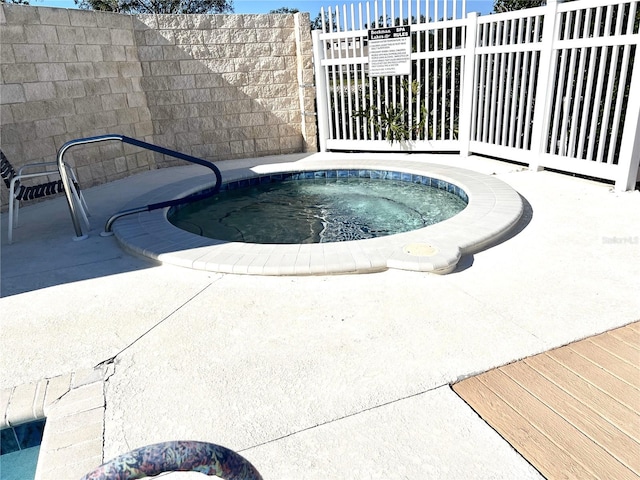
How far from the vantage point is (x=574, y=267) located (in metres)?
3.05

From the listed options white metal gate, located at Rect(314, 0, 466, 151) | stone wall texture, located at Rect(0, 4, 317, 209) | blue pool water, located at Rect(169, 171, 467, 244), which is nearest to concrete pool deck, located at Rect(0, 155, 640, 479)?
blue pool water, located at Rect(169, 171, 467, 244)

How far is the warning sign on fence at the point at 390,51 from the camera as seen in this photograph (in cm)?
673

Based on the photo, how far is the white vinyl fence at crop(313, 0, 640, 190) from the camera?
4.70 metres

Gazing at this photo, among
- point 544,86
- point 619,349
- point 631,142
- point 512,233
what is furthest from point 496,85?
point 619,349

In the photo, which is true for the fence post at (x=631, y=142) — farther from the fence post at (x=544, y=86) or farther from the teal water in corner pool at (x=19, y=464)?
the teal water in corner pool at (x=19, y=464)

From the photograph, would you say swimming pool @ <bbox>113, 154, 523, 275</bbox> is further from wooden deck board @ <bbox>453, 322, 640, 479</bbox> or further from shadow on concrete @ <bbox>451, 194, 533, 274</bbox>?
wooden deck board @ <bbox>453, 322, 640, 479</bbox>

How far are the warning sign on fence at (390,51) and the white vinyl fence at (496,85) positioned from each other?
0.34ft

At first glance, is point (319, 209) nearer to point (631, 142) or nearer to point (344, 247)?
point (344, 247)

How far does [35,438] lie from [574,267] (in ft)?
10.8

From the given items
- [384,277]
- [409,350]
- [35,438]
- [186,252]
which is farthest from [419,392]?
[186,252]

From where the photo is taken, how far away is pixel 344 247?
3.42 meters

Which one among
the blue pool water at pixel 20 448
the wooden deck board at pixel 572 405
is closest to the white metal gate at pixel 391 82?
the wooden deck board at pixel 572 405

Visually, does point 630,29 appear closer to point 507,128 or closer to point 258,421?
point 507,128

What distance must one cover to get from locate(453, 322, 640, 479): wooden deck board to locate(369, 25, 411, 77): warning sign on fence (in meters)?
5.60
